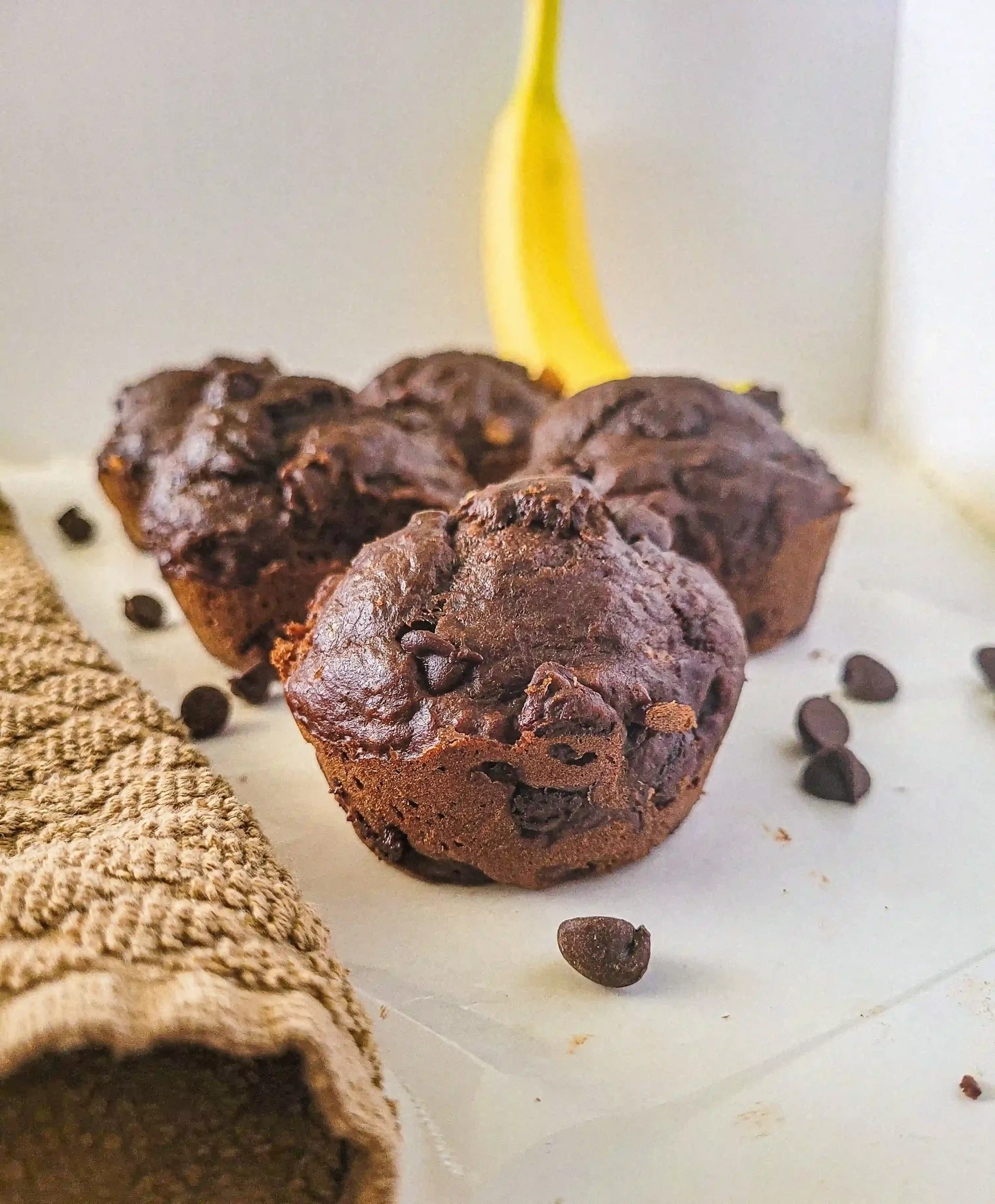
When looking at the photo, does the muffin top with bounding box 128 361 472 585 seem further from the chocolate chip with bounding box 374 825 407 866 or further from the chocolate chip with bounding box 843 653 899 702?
the chocolate chip with bounding box 843 653 899 702

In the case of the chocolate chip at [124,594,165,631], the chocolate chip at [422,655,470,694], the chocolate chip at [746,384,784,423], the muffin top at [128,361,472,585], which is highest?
the chocolate chip at [422,655,470,694]

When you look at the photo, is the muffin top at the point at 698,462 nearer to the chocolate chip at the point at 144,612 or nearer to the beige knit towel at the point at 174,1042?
the chocolate chip at the point at 144,612

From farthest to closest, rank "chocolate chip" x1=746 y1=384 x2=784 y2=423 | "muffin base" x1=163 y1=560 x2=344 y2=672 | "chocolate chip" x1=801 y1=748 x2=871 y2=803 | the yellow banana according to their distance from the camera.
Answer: the yellow banana < "chocolate chip" x1=746 y1=384 x2=784 y2=423 < "muffin base" x1=163 y1=560 x2=344 y2=672 < "chocolate chip" x1=801 y1=748 x2=871 y2=803

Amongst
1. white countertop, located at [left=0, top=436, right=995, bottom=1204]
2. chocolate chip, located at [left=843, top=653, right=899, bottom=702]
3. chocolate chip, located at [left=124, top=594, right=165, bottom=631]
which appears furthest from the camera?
chocolate chip, located at [left=124, top=594, right=165, bottom=631]

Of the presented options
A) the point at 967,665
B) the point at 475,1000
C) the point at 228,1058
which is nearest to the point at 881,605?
the point at 967,665

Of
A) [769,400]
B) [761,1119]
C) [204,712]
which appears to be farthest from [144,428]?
[761,1119]

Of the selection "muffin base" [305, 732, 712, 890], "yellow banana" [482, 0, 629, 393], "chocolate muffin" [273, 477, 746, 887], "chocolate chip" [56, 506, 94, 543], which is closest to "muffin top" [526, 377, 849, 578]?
"chocolate muffin" [273, 477, 746, 887]
